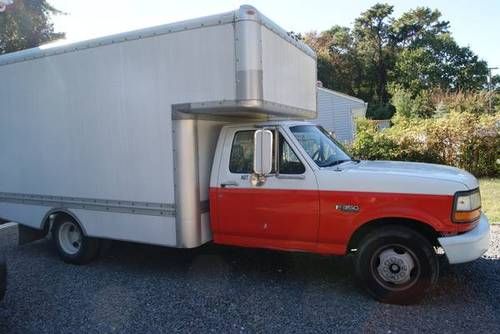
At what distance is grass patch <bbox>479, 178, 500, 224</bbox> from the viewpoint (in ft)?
27.9

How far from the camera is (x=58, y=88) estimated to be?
627 centimetres

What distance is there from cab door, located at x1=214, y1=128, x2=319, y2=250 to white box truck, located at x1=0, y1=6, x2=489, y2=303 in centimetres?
1

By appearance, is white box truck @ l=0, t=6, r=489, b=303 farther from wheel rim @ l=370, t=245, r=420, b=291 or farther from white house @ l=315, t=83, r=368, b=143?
white house @ l=315, t=83, r=368, b=143

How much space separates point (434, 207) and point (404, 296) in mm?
984

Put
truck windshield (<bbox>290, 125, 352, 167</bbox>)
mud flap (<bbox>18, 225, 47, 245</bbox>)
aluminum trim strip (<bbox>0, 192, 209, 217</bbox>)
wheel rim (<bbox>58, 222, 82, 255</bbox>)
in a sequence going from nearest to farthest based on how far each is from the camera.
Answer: truck windshield (<bbox>290, 125, 352, 167</bbox>), aluminum trim strip (<bbox>0, 192, 209, 217</bbox>), wheel rim (<bbox>58, 222, 82, 255</bbox>), mud flap (<bbox>18, 225, 47, 245</bbox>)

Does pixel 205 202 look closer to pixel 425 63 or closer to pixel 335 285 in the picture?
pixel 335 285

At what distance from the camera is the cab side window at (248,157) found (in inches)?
203

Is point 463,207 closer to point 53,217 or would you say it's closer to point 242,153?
point 242,153

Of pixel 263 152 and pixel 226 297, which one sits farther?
pixel 226 297

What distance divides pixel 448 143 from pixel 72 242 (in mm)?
11376

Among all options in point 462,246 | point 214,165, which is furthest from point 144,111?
point 462,246

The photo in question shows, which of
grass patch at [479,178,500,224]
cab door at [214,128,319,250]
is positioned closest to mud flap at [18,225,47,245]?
cab door at [214,128,319,250]

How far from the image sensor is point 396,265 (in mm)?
4797

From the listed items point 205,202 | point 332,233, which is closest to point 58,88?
point 205,202
